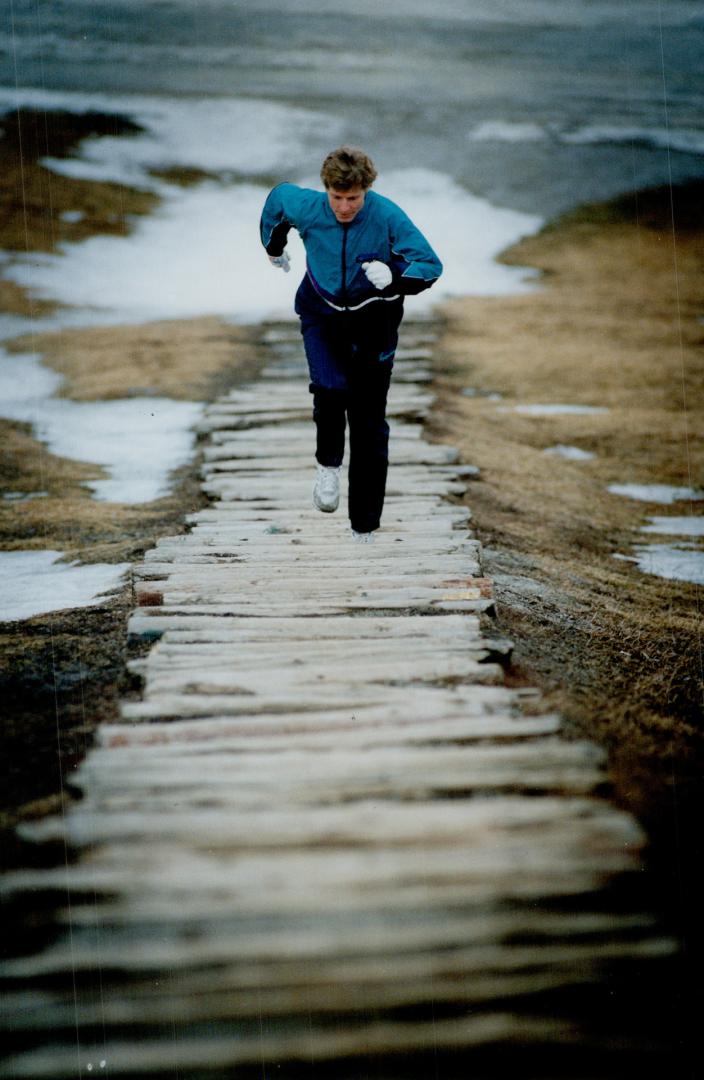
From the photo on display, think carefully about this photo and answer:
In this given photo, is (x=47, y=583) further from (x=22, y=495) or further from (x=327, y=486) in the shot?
(x=22, y=495)

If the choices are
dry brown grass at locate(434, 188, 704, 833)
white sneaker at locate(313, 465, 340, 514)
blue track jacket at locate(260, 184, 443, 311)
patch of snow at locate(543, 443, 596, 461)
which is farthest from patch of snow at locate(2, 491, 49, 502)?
patch of snow at locate(543, 443, 596, 461)

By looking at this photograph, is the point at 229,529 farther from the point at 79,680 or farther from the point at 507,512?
the point at 507,512

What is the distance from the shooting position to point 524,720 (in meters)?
2.96

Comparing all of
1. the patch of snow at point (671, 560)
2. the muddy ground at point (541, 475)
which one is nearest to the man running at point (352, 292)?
the muddy ground at point (541, 475)

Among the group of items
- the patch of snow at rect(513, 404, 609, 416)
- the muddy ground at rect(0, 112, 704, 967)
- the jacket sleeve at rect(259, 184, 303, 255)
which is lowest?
the patch of snow at rect(513, 404, 609, 416)

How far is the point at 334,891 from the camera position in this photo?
7.86 feet

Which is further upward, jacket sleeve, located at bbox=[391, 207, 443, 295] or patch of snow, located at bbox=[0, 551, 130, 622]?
jacket sleeve, located at bbox=[391, 207, 443, 295]

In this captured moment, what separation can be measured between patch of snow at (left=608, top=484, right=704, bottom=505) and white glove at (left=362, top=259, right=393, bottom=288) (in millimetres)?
4467

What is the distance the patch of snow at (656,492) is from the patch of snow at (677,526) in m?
0.41

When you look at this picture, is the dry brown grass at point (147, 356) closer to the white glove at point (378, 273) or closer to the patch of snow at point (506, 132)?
the white glove at point (378, 273)

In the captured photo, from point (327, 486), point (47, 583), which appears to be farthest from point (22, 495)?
point (327, 486)

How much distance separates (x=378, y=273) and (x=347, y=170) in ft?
1.40

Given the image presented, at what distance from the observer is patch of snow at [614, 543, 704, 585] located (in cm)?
597

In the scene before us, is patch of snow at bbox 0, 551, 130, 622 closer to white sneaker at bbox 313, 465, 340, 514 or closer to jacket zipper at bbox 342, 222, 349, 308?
white sneaker at bbox 313, 465, 340, 514
